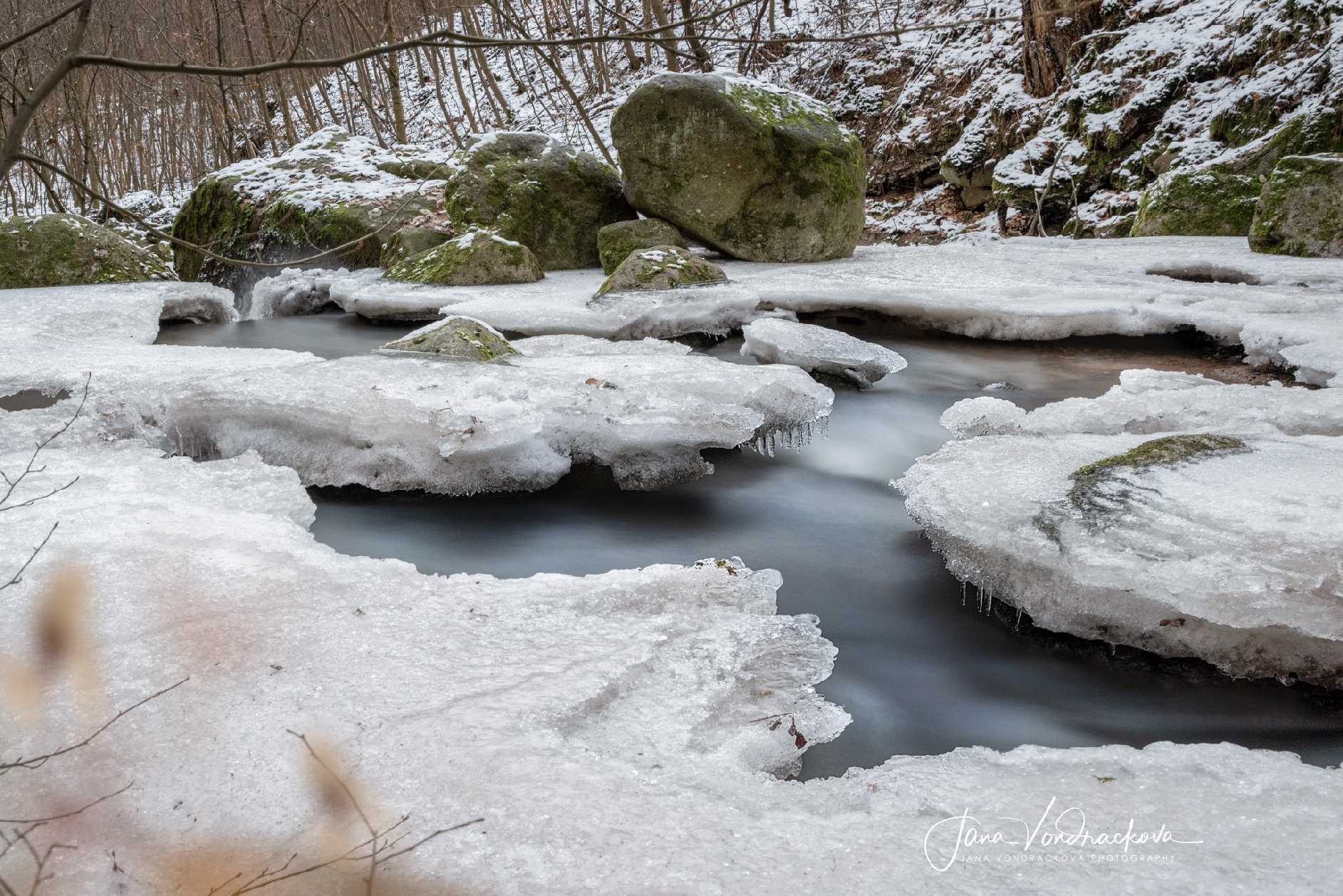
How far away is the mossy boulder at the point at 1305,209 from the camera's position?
256 inches

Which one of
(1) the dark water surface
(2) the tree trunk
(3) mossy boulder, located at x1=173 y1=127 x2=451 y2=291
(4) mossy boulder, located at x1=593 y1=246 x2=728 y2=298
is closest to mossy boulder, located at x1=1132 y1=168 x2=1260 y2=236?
(2) the tree trunk

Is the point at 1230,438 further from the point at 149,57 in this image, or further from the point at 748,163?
the point at 149,57

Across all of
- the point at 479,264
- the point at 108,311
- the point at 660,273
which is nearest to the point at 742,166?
the point at 660,273

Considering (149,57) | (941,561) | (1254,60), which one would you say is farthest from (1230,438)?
(149,57)

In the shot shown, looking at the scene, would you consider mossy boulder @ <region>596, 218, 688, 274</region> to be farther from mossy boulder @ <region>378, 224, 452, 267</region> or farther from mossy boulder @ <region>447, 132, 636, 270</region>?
mossy boulder @ <region>378, 224, 452, 267</region>

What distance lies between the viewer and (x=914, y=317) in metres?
5.80

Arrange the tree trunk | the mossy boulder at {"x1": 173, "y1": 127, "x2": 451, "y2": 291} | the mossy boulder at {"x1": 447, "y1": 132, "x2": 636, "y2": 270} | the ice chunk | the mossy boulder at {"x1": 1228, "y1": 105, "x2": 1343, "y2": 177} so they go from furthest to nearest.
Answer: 1. the tree trunk
2. the mossy boulder at {"x1": 173, "y1": 127, "x2": 451, "y2": 291}
3. the mossy boulder at {"x1": 447, "y1": 132, "x2": 636, "y2": 270}
4. the mossy boulder at {"x1": 1228, "y1": 105, "x2": 1343, "y2": 177}
5. the ice chunk

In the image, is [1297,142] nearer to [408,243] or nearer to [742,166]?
[742,166]

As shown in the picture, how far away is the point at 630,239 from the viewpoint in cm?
771

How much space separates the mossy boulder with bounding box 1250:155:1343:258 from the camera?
650 cm

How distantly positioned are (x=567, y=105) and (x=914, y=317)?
11942 millimetres

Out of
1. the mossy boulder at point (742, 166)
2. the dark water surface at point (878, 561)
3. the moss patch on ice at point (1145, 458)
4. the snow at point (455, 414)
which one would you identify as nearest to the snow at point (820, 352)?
the dark water surface at point (878, 561)

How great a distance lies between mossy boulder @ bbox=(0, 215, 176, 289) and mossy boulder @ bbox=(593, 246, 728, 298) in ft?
13.6

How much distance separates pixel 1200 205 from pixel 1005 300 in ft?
13.4
